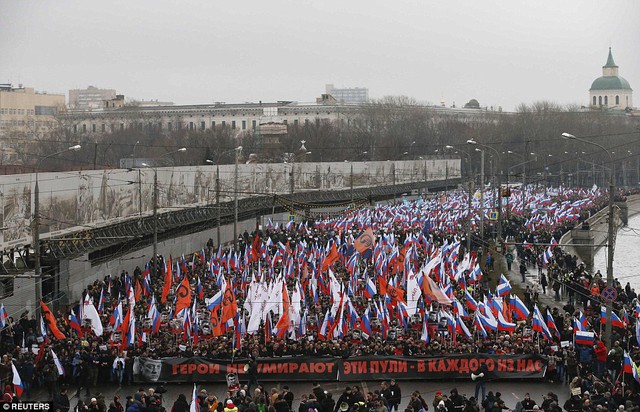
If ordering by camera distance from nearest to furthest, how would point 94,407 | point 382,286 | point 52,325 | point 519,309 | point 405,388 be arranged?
point 94,407, point 405,388, point 52,325, point 519,309, point 382,286

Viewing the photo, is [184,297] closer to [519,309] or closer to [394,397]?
[394,397]

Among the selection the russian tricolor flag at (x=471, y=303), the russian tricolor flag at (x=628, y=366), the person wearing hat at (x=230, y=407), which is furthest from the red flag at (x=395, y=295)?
the person wearing hat at (x=230, y=407)

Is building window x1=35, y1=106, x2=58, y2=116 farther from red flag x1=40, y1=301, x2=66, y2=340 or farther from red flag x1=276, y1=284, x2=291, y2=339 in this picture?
red flag x1=276, y1=284, x2=291, y2=339

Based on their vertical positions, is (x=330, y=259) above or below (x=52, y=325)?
above

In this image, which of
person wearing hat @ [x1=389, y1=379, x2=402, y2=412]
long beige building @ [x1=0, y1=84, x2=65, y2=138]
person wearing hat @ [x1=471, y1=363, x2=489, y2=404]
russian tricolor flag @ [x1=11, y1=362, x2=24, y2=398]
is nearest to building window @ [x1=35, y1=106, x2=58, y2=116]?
long beige building @ [x1=0, y1=84, x2=65, y2=138]

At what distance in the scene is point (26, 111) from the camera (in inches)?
6575

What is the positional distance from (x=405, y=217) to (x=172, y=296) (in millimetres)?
24002

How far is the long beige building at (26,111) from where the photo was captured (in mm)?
150375

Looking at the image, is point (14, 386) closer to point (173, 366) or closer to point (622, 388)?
point (173, 366)

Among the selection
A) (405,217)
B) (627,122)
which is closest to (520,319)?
(405,217)

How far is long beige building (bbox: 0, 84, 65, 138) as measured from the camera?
15038 cm

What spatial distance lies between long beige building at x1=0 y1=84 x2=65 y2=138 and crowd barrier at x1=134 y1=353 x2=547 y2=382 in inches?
4807

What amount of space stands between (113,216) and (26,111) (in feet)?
430

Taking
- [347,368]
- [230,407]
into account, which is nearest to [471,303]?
[347,368]
